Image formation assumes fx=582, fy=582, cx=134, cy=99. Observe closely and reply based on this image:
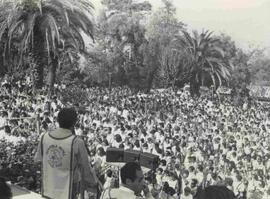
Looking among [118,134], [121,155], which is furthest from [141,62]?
[121,155]

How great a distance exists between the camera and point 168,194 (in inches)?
294

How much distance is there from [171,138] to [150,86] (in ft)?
2.55

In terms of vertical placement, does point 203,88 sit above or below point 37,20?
below

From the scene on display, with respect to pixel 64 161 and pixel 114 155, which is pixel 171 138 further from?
pixel 64 161

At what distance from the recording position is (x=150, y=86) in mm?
8070

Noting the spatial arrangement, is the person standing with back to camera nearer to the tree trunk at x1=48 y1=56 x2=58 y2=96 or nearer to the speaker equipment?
the speaker equipment

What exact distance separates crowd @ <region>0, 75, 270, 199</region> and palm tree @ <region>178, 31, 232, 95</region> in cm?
26

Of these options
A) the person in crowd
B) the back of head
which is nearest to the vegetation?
the person in crowd

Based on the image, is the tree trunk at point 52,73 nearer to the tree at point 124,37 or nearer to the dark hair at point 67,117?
the tree at point 124,37

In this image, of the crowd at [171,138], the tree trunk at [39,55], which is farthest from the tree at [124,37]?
the tree trunk at [39,55]

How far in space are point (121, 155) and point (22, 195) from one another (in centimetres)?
125

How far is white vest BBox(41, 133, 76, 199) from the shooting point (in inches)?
165

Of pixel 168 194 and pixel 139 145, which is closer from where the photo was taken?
pixel 168 194

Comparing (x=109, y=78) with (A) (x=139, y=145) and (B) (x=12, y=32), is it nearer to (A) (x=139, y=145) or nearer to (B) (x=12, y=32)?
(A) (x=139, y=145)
